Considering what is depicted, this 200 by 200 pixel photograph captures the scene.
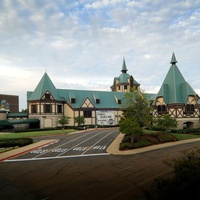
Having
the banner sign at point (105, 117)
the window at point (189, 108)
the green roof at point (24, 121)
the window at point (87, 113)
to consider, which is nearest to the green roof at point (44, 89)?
the green roof at point (24, 121)

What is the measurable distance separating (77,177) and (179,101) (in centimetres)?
3953

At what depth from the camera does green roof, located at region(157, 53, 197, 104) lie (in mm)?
47469

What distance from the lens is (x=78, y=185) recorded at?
12.5 m

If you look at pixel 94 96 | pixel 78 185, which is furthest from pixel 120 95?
pixel 78 185

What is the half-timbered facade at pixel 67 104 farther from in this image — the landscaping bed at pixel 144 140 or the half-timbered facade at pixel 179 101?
the landscaping bed at pixel 144 140

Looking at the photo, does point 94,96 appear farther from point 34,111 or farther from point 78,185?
point 78,185

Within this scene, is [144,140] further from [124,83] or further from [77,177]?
[124,83]

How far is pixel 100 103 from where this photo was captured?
206 feet

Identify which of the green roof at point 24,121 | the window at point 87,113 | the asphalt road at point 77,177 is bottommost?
the asphalt road at point 77,177

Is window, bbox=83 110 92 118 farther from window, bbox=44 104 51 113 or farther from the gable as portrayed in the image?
window, bbox=44 104 51 113

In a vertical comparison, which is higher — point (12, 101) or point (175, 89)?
point (12, 101)

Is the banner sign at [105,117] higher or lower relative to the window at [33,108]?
lower

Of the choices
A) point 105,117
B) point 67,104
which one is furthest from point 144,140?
point 67,104

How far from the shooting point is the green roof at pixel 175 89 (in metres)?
47.5
